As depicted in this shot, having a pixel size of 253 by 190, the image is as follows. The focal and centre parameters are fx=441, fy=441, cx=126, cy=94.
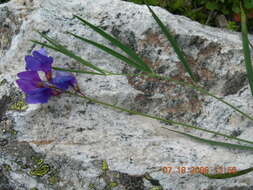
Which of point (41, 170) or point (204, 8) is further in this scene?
point (204, 8)

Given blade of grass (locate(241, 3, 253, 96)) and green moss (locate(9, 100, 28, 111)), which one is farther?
green moss (locate(9, 100, 28, 111))

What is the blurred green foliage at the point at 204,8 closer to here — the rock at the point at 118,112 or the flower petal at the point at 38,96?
the rock at the point at 118,112

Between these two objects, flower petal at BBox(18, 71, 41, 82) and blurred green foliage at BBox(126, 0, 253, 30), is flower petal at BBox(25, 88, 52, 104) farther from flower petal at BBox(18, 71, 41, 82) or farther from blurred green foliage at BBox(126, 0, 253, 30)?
blurred green foliage at BBox(126, 0, 253, 30)

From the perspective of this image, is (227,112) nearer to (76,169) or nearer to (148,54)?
(148,54)

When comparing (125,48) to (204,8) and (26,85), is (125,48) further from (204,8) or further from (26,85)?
(204,8)

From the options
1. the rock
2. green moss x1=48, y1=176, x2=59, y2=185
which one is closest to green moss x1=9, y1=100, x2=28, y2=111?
the rock
